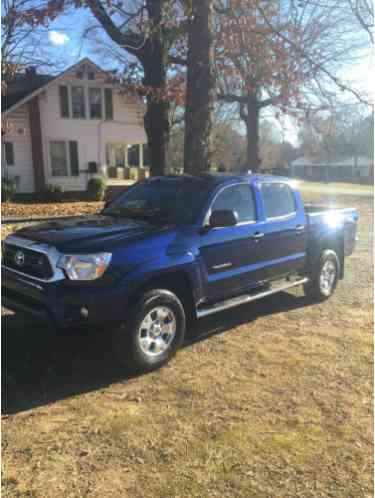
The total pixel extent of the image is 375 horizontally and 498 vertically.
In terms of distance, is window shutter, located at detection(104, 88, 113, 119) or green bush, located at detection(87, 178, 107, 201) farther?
window shutter, located at detection(104, 88, 113, 119)

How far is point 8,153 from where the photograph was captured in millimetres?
22031

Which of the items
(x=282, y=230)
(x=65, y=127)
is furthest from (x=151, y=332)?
(x=65, y=127)

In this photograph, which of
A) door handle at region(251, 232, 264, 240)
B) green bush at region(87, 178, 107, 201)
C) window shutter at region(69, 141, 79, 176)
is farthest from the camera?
window shutter at region(69, 141, 79, 176)

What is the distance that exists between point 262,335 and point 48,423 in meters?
2.74

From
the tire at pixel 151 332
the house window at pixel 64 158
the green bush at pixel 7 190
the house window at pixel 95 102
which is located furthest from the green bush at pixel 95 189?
the tire at pixel 151 332

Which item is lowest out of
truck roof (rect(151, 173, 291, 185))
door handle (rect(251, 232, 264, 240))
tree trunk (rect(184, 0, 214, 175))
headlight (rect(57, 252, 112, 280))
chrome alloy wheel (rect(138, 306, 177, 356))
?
chrome alloy wheel (rect(138, 306, 177, 356))

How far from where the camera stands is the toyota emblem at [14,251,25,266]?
4.30 meters

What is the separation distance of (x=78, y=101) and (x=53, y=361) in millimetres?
21793

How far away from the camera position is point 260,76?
11.0 meters

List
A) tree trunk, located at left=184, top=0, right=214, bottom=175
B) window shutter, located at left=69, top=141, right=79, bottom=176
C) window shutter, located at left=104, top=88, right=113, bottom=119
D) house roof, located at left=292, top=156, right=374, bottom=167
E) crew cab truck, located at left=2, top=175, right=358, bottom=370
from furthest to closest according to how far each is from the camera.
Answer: house roof, located at left=292, top=156, right=374, bottom=167
window shutter, located at left=104, top=88, right=113, bottom=119
window shutter, located at left=69, top=141, right=79, bottom=176
tree trunk, located at left=184, top=0, right=214, bottom=175
crew cab truck, located at left=2, top=175, right=358, bottom=370

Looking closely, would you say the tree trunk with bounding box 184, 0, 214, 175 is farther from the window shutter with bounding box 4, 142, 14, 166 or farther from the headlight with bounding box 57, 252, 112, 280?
the window shutter with bounding box 4, 142, 14, 166

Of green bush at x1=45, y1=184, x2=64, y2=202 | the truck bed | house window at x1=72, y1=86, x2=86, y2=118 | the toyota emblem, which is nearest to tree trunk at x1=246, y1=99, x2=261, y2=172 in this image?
house window at x1=72, y1=86, x2=86, y2=118

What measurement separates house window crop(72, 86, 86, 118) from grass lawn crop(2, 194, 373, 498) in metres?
20.3

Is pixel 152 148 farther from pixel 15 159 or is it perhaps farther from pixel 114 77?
pixel 15 159
